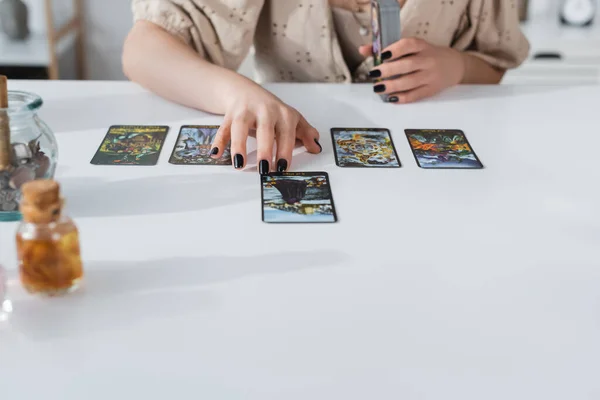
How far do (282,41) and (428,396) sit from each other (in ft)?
3.23

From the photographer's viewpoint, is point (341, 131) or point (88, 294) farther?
point (341, 131)

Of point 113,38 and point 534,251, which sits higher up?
point 534,251

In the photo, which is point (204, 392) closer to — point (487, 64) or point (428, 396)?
point (428, 396)

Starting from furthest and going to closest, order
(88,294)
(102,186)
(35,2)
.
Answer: (35,2) < (102,186) < (88,294)

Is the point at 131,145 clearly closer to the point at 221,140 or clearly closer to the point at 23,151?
the point at 221,140

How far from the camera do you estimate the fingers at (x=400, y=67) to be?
1232 mm

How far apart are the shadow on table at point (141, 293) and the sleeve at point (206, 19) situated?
66 cm

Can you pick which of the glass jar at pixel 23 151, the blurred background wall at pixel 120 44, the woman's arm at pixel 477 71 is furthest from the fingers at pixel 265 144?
the blurred background wall at pixel 120 44

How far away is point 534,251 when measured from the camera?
2.62 ft

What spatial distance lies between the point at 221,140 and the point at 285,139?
0.29 ft

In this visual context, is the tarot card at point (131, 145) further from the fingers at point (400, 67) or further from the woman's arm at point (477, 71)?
the woman's arm at point (477, 71)

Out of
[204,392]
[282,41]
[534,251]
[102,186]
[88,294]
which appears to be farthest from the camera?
[282,41]

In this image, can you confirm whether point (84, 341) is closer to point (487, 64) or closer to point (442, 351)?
point (442, 351)

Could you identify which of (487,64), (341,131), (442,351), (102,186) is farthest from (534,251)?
(487,64)
